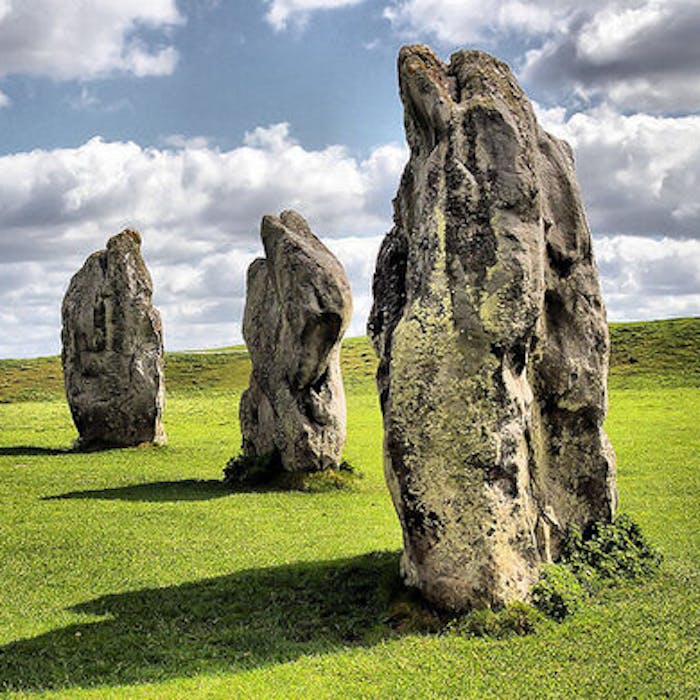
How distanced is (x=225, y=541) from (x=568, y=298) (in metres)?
8.75

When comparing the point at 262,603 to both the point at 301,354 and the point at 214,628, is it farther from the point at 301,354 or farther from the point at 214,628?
the point at 301,354

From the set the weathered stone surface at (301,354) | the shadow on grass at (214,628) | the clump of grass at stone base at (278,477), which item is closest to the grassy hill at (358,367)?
the weathered stone surface at (301,354)

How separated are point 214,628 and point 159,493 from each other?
12688mm

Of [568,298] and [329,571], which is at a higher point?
[568,298]

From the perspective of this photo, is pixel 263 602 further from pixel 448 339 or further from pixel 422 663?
pixel 448 339

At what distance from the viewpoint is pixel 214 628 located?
12.8 meters

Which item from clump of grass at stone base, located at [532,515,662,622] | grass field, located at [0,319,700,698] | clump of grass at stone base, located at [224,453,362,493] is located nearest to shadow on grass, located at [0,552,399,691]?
grass field, located at [0,319,700,698]

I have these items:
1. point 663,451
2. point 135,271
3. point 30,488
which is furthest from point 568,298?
point 135,271

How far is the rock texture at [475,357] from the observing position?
39.2 ft

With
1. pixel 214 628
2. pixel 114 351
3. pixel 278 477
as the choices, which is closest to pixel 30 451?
pixel 114 351

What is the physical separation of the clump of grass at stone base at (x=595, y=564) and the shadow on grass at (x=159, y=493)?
40.0ft

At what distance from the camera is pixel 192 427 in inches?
1870

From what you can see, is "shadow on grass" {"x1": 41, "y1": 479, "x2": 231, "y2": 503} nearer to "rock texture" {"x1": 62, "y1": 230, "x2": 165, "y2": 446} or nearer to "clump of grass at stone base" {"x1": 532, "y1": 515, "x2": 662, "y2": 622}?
"rock texture" {"x1": 62, "y1": 230, "x2": 165, "y2": 446}

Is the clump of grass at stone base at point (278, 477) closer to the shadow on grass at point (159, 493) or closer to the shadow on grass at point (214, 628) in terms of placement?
the shadow on grass at point (159, 493)
